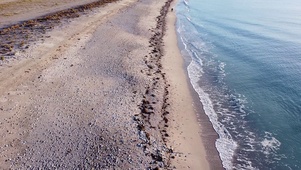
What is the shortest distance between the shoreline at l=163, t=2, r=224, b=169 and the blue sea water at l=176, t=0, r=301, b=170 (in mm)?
451

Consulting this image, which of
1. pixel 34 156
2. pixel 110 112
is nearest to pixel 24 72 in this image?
pixel 110 112

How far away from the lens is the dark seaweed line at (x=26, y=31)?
2630 cm

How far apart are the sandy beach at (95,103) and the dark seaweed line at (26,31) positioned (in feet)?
0.34

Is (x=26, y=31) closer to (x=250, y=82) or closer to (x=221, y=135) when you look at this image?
(x=250, y=82)

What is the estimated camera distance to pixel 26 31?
106 ft

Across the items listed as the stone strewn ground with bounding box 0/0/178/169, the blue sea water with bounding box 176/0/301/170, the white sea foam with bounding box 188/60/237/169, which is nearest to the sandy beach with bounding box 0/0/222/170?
the stone strewn ground with bounding box 0/0/178/169

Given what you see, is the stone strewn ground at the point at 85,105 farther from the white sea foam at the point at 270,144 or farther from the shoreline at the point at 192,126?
the white sea foam at the point at 270,144

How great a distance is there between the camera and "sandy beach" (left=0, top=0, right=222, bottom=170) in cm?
1382

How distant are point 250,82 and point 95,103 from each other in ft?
42.3

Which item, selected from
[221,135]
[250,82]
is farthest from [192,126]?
[250,82]

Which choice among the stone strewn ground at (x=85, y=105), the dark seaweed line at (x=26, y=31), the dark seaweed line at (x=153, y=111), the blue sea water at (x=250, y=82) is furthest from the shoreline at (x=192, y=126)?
the dark seaweed line at (x=26, y=31)

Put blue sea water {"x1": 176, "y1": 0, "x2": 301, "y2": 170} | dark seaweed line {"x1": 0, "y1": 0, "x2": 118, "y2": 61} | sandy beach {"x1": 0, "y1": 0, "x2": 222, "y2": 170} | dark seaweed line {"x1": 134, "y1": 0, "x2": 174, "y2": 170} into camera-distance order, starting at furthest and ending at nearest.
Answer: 1. dark seaweed line {"x1": 0, "y1": 0, "x2": 118, "y2": 61}
2. blue sea water {"x1": 176, "y1": 0, "x2": 301, "y2": 170}
3. dark seaweed line {"x1": 134, "y1": 0, "x2": 174, "y2": 170}
4. sandy beach {"x1": 0, "y1": 0, "x2": 222, "y2": 170}

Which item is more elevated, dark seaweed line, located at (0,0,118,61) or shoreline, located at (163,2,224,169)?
dark seaweed line, located at (0,0,118,61)

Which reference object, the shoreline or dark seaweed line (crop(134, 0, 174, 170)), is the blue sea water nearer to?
the shoreline
